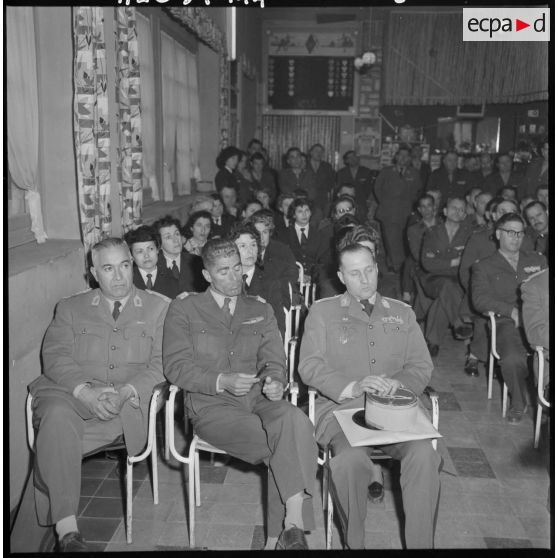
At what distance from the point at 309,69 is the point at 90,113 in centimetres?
882

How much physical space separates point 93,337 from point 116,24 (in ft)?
7.97

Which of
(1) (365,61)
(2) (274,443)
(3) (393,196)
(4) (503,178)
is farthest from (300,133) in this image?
(2) (274,443)

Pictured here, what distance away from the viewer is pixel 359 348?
9.06 ft

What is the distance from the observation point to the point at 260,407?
269 centimetres

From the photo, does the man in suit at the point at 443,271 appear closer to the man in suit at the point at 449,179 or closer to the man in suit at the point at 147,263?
the man in suit at the point at 147,263

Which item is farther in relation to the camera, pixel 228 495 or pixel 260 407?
pixel 228 495

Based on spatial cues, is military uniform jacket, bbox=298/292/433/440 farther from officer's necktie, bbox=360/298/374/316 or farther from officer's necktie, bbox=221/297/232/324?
officer's necktie, bbox=221/297/232/324

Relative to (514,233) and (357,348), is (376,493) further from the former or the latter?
(514,233)

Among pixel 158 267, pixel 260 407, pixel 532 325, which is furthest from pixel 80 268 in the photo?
pixel 532 325

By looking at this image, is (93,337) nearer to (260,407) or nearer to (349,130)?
(260,407)

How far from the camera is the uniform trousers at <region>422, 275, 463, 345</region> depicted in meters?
5.02

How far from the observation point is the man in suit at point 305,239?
553 centimetres

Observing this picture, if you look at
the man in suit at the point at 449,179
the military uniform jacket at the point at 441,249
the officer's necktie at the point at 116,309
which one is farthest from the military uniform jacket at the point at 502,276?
the man in suit at the point at 449,179

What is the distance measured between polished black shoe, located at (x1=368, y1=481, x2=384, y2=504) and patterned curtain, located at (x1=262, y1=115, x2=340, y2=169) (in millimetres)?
9574
